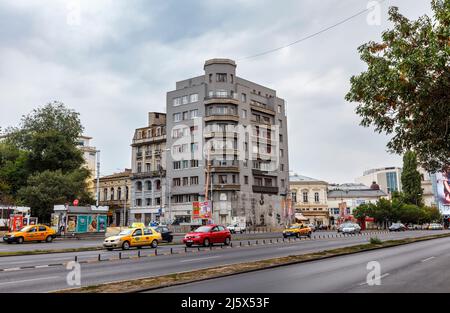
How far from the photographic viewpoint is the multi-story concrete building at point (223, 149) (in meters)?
71.9

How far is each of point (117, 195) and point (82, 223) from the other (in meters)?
43.6

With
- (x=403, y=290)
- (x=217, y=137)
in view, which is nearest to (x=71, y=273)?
(x=403, y=290)

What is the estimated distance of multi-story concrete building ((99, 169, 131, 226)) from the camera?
284ft

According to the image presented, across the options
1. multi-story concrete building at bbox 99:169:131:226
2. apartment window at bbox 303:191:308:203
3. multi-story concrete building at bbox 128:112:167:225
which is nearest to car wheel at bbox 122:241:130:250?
multi-story concrete building at bbox 128:112:167:225

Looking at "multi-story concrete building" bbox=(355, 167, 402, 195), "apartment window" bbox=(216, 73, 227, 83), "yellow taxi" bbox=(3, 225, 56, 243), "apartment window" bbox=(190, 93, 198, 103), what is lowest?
"yellow taxi" bbox=(3, 225, 56, 243)

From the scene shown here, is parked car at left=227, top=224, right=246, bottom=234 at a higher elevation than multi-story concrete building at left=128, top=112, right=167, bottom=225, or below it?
below

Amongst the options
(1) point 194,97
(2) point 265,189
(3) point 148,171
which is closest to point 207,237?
(2) point 265,189

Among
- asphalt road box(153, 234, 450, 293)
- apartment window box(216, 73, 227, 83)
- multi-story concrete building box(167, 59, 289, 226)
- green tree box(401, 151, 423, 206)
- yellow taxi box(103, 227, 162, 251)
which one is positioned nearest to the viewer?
asphalt road box(153, 234, 450, 293)

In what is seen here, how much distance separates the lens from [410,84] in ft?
48.1

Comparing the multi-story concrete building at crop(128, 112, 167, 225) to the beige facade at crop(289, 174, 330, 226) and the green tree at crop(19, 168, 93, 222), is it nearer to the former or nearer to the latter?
the green tree at crop(19, 168, 93, 222)

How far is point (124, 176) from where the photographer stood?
88.4 metres

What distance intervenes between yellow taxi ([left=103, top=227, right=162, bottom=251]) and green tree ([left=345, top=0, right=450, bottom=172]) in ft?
58.4

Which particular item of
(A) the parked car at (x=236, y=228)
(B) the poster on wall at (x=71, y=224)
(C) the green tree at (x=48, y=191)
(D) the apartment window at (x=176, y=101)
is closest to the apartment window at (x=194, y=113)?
(D) the apartment window at (x=176, y=101)

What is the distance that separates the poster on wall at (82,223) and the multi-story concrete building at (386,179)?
112 m
